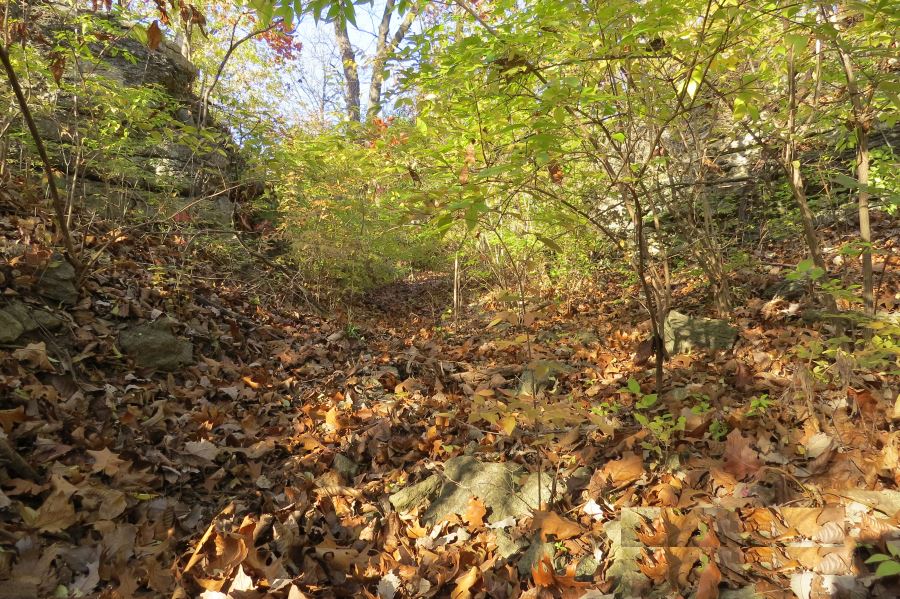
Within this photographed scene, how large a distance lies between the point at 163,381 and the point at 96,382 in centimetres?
45

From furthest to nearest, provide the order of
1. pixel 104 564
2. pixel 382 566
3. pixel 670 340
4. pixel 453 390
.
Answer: pixel 670 340 → pixel 453 390 → pixel 382 566 → pixel 104 564

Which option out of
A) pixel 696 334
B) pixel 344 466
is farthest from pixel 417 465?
pixel 696 334

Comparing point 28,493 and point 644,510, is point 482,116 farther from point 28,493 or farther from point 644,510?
point 28,493

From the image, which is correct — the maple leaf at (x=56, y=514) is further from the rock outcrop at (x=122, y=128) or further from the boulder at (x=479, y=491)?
the rock outcrop at (x=122, y=128)

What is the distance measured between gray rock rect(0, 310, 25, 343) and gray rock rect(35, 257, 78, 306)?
19.5 inches

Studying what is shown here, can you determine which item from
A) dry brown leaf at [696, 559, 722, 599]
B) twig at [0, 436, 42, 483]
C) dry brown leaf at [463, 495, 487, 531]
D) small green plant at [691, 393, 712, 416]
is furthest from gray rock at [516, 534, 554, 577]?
twig at [0, 436, 42, 483]

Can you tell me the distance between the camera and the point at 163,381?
3.69 m

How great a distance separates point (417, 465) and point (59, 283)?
11.1 feet

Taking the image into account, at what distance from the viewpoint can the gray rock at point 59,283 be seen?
3.67 m

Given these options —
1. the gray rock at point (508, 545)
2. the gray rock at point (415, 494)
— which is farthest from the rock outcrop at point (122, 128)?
the gray rock at point (508, 545)

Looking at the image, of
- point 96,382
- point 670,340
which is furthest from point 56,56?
point 670,340

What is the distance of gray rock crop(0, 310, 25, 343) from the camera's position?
3084mm

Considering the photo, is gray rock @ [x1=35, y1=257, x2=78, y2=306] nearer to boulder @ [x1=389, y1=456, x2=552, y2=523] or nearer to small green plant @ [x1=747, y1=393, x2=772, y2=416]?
boulder @ [x1=389, y1=456, x2=552, y2=523]

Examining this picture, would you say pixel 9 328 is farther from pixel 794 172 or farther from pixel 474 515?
pixel 794 172
